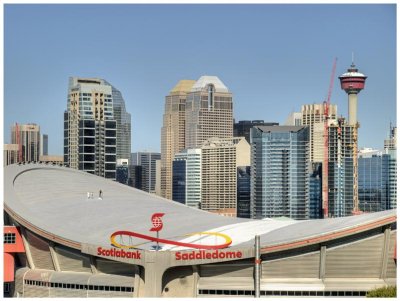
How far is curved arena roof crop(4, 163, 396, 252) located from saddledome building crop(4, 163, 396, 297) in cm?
11

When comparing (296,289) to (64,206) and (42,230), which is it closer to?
(42,230)

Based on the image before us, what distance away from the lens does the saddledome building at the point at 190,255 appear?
81.5 meters

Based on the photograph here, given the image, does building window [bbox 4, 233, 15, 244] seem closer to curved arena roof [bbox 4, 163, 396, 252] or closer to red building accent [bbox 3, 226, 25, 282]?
red building accent [bbox 3, 226, 25, 282]

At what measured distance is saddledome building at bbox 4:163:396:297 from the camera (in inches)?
3209

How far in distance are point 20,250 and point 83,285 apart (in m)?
10.8

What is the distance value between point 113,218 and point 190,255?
1724cm

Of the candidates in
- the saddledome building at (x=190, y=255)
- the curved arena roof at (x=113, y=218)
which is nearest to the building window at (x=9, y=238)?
the saddledome building at (x=190, y=255)

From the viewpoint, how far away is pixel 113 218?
97000 millimetres

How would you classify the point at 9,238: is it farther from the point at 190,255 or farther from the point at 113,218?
the point at 190,255

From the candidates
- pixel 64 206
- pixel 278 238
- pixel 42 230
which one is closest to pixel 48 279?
pixel 42 230

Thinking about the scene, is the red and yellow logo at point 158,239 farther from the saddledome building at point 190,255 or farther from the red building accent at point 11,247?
the red building accent at point 11,247

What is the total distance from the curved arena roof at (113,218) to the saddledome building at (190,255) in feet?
0.35

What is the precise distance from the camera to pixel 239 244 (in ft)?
274

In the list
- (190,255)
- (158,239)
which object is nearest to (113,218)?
(158,239)
